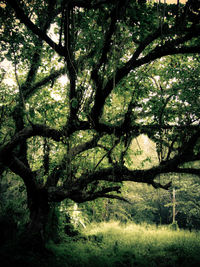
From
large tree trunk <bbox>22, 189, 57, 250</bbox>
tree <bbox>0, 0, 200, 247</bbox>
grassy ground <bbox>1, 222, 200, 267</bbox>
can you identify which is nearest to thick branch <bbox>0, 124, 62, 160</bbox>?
tree <bbox>0, 0, 200, 247</bbox>

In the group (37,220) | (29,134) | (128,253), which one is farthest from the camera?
(128,253)

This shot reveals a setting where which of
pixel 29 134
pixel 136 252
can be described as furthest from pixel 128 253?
pixel 29 134

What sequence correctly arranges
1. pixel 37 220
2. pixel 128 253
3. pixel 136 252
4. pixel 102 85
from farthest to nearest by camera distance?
pixel 136 252, pixel 128 253, pixel 37 220, pixel 102 85

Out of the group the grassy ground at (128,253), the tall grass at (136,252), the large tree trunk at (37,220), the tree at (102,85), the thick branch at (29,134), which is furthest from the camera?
the tall grass at (136,252)

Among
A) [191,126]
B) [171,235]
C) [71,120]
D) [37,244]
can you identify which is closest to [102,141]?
[71,120]

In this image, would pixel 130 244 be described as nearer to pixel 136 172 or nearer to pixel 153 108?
pixel 136 172

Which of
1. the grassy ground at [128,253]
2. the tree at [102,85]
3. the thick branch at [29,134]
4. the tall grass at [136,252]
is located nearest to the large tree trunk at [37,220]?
the tree at [102,85]

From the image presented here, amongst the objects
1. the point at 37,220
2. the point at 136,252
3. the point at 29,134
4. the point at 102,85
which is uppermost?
the point at 102,85

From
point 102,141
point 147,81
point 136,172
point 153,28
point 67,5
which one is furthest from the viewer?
point 102,141

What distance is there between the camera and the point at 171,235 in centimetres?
1233

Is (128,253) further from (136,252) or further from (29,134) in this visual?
(29,134)

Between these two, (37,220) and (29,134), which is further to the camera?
(37,220)

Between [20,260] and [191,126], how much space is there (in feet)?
17.5

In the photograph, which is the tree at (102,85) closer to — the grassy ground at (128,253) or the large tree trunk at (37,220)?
the large tree trunk at (37,220)
